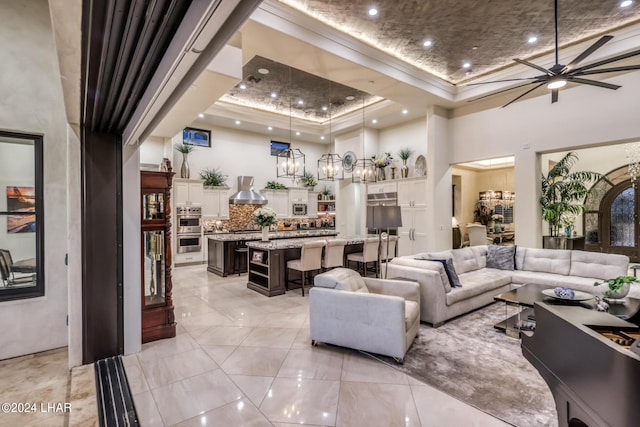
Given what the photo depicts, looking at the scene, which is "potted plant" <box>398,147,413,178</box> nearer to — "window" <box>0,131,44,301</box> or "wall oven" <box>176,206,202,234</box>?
"wall oven" <box>176,206,202,234</box>

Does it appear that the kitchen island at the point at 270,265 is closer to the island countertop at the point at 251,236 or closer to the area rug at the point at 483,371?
the island countertop at the point at 251,236

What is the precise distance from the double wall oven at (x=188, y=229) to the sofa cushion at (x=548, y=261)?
7.60 m

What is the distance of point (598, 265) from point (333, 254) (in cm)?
415

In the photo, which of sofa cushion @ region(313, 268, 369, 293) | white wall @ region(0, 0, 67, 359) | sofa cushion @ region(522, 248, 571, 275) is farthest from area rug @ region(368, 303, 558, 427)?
white wall @ region(0, 0, 67, 359)

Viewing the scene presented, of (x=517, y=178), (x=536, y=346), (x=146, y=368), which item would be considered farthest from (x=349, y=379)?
(x=517, y=178)

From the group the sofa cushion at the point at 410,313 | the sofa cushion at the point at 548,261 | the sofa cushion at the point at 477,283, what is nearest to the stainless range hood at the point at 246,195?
the sofa cushion at the point at 477,283

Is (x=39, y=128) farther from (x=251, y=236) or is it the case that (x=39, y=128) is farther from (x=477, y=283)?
(x=477, y=283)

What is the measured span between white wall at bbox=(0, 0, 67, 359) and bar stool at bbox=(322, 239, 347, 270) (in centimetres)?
369

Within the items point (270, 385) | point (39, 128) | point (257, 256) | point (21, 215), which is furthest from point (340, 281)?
point (39, 128)

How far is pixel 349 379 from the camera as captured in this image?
2.67 meters

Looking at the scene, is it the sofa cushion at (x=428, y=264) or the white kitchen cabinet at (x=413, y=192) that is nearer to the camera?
the sofa cushion at (x=428, y=264)

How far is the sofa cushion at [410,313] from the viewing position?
3.06 m

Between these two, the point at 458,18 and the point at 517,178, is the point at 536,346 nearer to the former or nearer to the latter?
the point at 458,18

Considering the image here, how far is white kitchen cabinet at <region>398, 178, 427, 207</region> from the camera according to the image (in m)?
8.06
